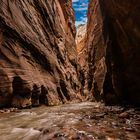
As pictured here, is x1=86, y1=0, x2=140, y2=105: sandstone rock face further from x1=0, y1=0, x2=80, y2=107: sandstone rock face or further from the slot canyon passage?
x1=0, y1=0, x2=80, y2=107: sandstone rock face

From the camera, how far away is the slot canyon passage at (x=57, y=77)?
9.09m

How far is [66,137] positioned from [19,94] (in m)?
14.4

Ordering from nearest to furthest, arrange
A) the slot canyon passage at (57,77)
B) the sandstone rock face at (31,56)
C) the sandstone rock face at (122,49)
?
the slot canyon passage at (57,77) → the sandstone rock face at (122,49) → the sandstone rock face at (31,56)

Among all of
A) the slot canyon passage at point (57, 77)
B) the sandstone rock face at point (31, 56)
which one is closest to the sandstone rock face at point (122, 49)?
the slot canyon passage at point (57, 77)

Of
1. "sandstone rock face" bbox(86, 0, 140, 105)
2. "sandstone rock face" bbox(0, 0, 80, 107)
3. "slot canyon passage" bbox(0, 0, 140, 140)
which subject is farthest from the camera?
"sandstone rock face" bbox(0, 0, 80, 107)

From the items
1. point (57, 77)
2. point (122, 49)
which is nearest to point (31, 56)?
point (57, 77)

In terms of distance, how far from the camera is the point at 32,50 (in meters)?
26.2

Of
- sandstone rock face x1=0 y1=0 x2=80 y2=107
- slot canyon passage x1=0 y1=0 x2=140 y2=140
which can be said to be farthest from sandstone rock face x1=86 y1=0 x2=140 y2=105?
sandstone rock face x1=0 y1=0 x2=80 y2=107

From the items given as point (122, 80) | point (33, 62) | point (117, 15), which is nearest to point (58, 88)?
point (33, 62)

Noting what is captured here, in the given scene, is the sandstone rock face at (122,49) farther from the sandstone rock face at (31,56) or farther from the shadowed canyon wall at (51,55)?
the sandstone rock face at (31,56)

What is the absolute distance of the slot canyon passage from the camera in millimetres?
9094

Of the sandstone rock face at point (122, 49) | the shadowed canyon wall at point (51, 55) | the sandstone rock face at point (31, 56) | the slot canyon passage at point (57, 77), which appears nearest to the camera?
the slot canyon passage at point (57, 77)

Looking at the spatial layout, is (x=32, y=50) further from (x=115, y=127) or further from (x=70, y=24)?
(x=70, y=24)

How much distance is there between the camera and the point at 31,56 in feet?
84.3
